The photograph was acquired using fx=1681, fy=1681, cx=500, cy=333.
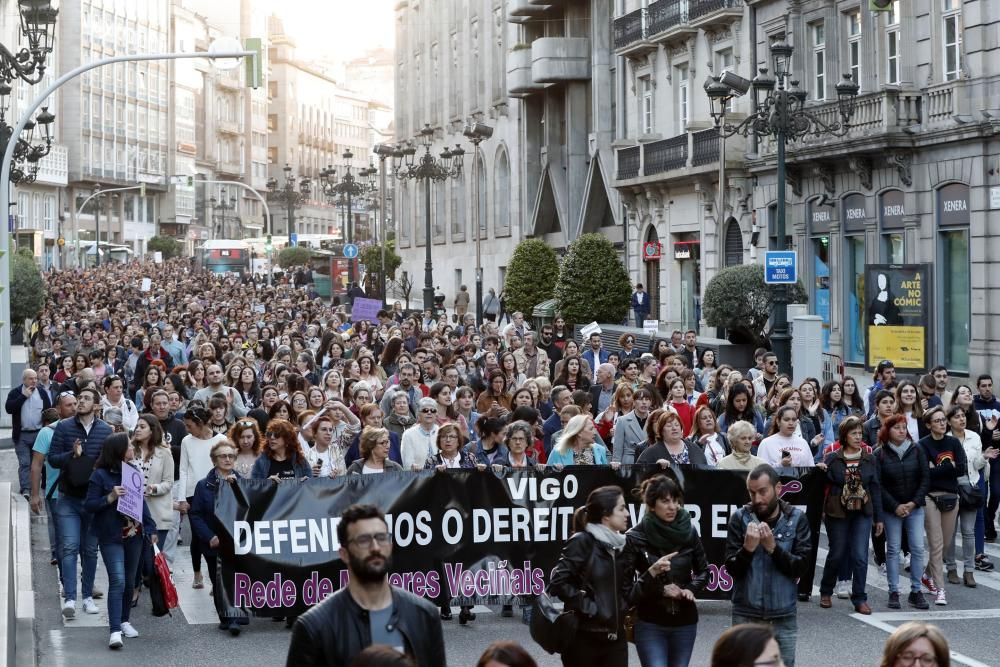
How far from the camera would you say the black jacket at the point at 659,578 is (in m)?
7.86

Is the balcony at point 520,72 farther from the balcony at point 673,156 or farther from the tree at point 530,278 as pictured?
the balcony at point 673,156

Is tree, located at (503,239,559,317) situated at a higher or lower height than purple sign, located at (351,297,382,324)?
higher

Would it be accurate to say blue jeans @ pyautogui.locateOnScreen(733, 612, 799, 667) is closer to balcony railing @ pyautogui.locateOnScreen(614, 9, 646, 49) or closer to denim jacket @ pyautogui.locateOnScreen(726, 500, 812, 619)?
denim jacket @ pyautogui.locateOnScreen(726, 500, 812, 619)

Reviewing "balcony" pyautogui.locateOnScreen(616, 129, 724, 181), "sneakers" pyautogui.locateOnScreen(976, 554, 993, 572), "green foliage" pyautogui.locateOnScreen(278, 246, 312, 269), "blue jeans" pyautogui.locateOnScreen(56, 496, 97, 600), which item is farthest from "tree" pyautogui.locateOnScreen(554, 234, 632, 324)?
"green foliage" pyautogui.locateOnScreen(278, 246, 312, 269)

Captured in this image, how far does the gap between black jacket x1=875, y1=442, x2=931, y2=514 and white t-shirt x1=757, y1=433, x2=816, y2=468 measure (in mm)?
611

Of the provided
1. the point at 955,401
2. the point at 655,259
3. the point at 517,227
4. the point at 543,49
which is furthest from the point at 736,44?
the point at 955,401

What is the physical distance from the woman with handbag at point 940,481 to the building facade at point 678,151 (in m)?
22.5

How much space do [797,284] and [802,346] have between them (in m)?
6.43

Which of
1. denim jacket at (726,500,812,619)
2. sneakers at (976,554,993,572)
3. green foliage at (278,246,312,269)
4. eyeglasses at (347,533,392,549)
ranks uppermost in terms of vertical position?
green foliage at (278,246,312,269)

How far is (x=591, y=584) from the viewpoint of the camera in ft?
25.0

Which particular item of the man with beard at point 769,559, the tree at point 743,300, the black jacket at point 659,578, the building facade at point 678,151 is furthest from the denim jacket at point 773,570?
the building facade at point 678,151

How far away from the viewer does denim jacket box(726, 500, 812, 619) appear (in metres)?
8.38

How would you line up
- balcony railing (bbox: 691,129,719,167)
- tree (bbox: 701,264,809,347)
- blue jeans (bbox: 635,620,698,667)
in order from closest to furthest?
blue jeans (bbox: 635,620,698,667)
tree (bbox: 701,264,809,347)
balcony railing (bbox: 691,129,719,167)

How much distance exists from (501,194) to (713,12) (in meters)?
25.2
